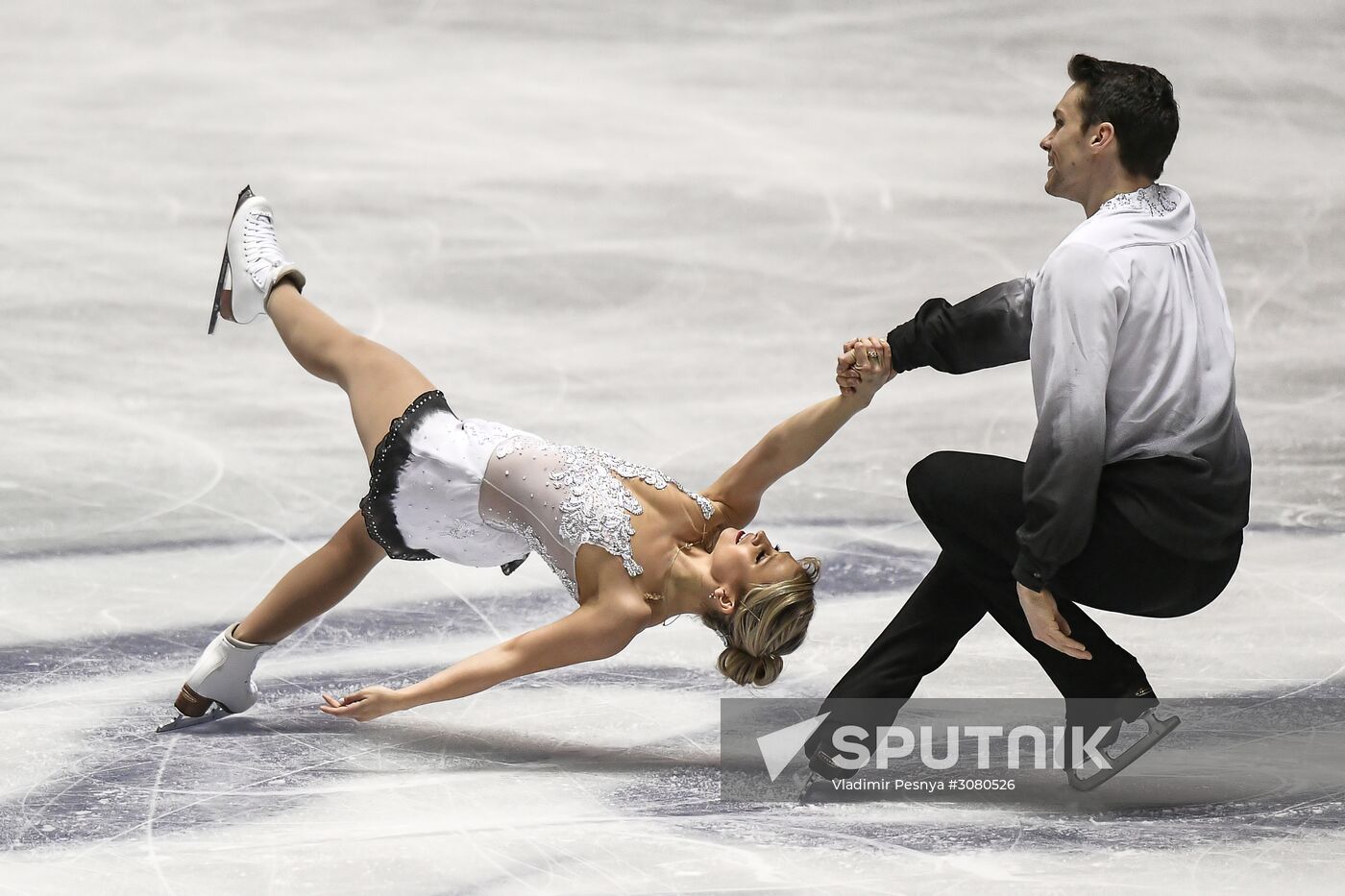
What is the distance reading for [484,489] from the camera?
4477 millimetres

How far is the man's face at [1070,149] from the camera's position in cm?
379

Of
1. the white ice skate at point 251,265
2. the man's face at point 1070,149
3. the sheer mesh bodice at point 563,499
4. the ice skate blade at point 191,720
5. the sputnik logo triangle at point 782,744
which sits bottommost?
the ice skate blade at point 191,720

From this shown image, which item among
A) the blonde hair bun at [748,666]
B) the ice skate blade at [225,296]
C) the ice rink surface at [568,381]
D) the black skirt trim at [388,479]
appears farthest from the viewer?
the ice skate blade at [225,296]

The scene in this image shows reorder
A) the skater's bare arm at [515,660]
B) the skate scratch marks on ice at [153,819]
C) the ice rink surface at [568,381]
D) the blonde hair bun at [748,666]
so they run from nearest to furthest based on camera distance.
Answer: the skate scratch marks on ice at [153,819] < the ice rink surface at [568,381] < the skater's bare arm at [515,660] < the blonde hair bun at [748,666]

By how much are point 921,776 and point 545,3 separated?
24.9 feet

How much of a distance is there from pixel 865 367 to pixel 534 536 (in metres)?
0.99

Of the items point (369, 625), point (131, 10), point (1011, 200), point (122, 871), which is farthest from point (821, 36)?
point (122, 871)

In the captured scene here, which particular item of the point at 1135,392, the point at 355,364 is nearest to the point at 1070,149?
the point at 1135,392

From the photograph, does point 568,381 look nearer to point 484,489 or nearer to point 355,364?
point 355,364

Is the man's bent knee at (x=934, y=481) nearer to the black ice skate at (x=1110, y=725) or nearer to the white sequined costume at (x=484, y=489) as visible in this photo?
the black ice skate at (x=1110, y=725)

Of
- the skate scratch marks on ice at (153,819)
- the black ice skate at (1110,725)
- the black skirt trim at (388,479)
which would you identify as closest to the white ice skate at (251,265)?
the black skirt trim at (388,479)

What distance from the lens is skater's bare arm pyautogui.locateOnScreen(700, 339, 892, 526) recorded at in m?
4.25

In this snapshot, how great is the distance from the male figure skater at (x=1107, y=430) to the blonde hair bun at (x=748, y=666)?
21.8 inches

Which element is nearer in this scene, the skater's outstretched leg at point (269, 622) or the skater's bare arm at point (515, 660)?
the skater's bare arm at point (515, 660)
